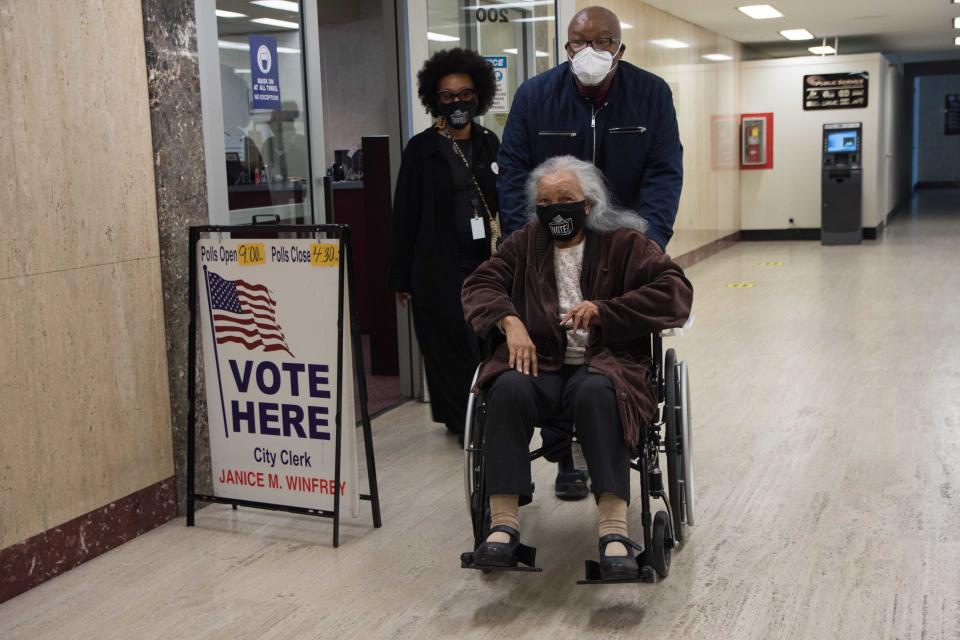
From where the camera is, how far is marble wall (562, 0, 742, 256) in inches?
394

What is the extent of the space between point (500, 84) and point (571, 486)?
274 cm

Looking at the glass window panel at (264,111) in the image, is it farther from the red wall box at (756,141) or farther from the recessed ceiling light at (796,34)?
the red wall box at (756,141)

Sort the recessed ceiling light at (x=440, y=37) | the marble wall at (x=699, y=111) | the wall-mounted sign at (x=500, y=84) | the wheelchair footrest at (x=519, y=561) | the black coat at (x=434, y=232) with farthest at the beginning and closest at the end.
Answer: the marble wall at (x=699, y=111)
the wall-mounted sign at (x=500, y=84)
the recessed ceiling light at (x=440, y=37)
the black coat at (x=434, y=232)
the wheelchair footrest at (x=519, y=561)

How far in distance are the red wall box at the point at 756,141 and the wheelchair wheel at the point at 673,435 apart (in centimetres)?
1131

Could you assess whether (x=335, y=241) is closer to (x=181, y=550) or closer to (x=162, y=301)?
(x=162, y=301)

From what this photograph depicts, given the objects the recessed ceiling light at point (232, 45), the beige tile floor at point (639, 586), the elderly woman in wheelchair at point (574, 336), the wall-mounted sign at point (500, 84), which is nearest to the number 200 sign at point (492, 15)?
the wall-mounted sign at point (500, 84)

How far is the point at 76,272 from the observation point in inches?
127

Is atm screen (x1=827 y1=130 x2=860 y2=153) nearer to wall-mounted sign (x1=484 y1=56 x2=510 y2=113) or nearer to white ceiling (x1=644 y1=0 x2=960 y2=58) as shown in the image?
white ceiling (x1=644 y1=0 x2=960 y2=58)

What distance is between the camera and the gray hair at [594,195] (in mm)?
3145

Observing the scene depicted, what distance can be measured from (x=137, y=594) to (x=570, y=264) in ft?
5.11

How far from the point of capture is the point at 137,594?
3.06 m

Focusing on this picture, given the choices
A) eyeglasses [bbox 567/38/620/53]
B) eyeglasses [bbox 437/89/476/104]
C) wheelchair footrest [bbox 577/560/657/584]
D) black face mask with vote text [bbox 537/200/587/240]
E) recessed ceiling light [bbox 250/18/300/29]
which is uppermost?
recessed ceiling light [bbox 250/18/300/29]

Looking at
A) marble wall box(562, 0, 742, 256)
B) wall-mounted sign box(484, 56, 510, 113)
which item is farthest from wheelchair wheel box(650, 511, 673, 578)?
marble wall box(562, 0, 742, 256)

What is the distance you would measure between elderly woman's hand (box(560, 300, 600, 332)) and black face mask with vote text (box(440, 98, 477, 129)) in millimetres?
1528
